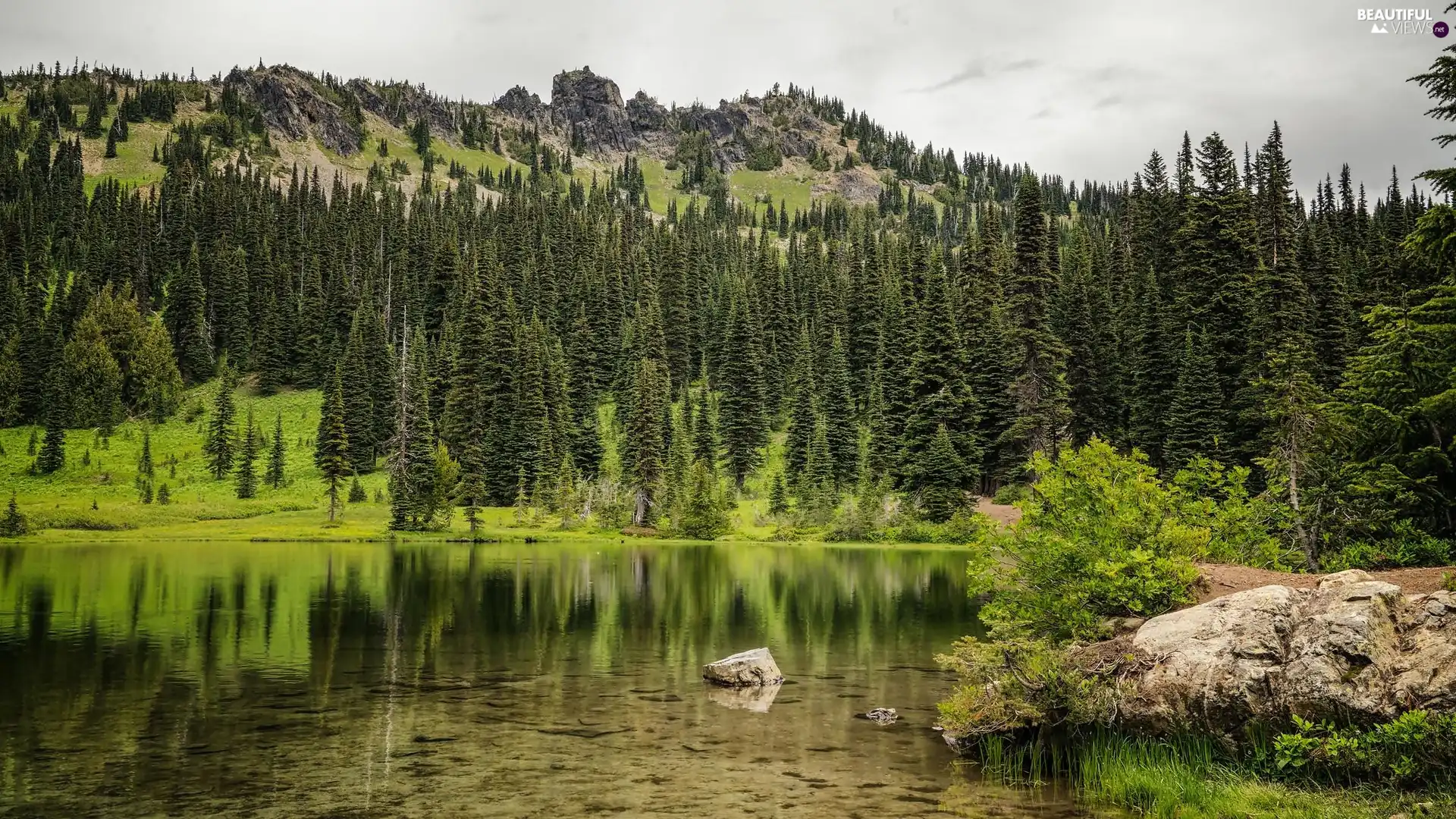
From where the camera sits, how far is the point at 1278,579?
71.9 ft

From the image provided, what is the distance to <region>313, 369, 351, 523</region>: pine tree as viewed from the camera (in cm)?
9244

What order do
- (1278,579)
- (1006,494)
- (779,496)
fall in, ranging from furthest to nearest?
(779,496) < (1006,494) < (1278,579)

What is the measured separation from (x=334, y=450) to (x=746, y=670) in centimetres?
8163

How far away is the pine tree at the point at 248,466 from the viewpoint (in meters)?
97.4

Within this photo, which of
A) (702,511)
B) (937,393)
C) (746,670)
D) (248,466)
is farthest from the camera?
(248,466)

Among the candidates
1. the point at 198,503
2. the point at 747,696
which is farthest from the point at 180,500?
the point at 747,696

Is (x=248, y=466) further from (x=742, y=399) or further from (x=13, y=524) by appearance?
(x=742, y=399)

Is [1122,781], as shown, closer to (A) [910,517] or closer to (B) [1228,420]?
(B) [1228,420]

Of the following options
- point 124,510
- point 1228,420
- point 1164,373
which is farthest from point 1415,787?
point 124,510

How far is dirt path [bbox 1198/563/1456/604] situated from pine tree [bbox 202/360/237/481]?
105m

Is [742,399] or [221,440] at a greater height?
[742,399]

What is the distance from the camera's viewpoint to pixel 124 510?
8619 cm

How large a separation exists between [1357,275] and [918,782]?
4073 inches

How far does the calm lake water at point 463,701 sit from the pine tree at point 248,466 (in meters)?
43.8
